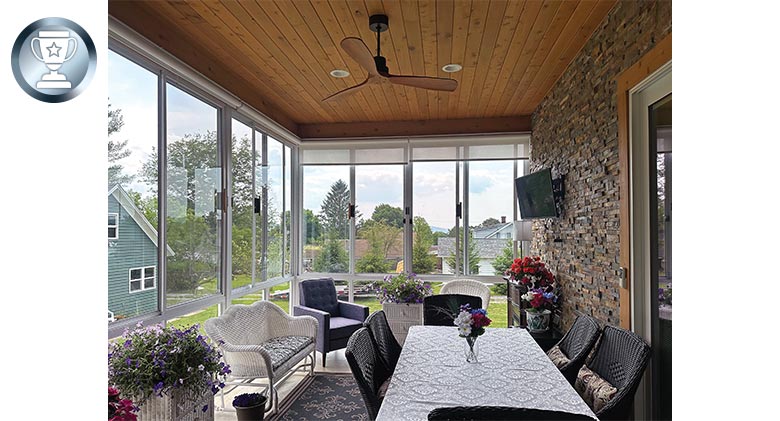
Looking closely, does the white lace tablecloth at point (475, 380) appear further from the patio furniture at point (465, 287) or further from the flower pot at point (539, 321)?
the patio furniture at point (465, 287)

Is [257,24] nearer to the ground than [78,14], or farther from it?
farther from it

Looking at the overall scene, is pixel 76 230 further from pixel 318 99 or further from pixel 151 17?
pixel 318 99

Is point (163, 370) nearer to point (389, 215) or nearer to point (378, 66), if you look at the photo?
point (378, 66)

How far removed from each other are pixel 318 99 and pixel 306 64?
3.44ft

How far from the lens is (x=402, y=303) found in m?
5.05

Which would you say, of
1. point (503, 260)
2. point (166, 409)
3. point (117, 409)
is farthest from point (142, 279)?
point (503, 260)

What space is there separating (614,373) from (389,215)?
A: 3758 millimetres

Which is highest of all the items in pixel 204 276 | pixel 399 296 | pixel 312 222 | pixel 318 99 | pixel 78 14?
pixel 318 99

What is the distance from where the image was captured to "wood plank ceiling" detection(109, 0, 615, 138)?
8.69 ft

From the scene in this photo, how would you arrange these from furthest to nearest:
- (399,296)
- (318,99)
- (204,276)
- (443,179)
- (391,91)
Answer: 1. (443,179)
2. (399,296)
3. (318,99)
4. (391,91)
5. (204,276)

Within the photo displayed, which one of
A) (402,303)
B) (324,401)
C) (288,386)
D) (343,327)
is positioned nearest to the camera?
(324,401)

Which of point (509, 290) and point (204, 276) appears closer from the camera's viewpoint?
point (204, 276)
